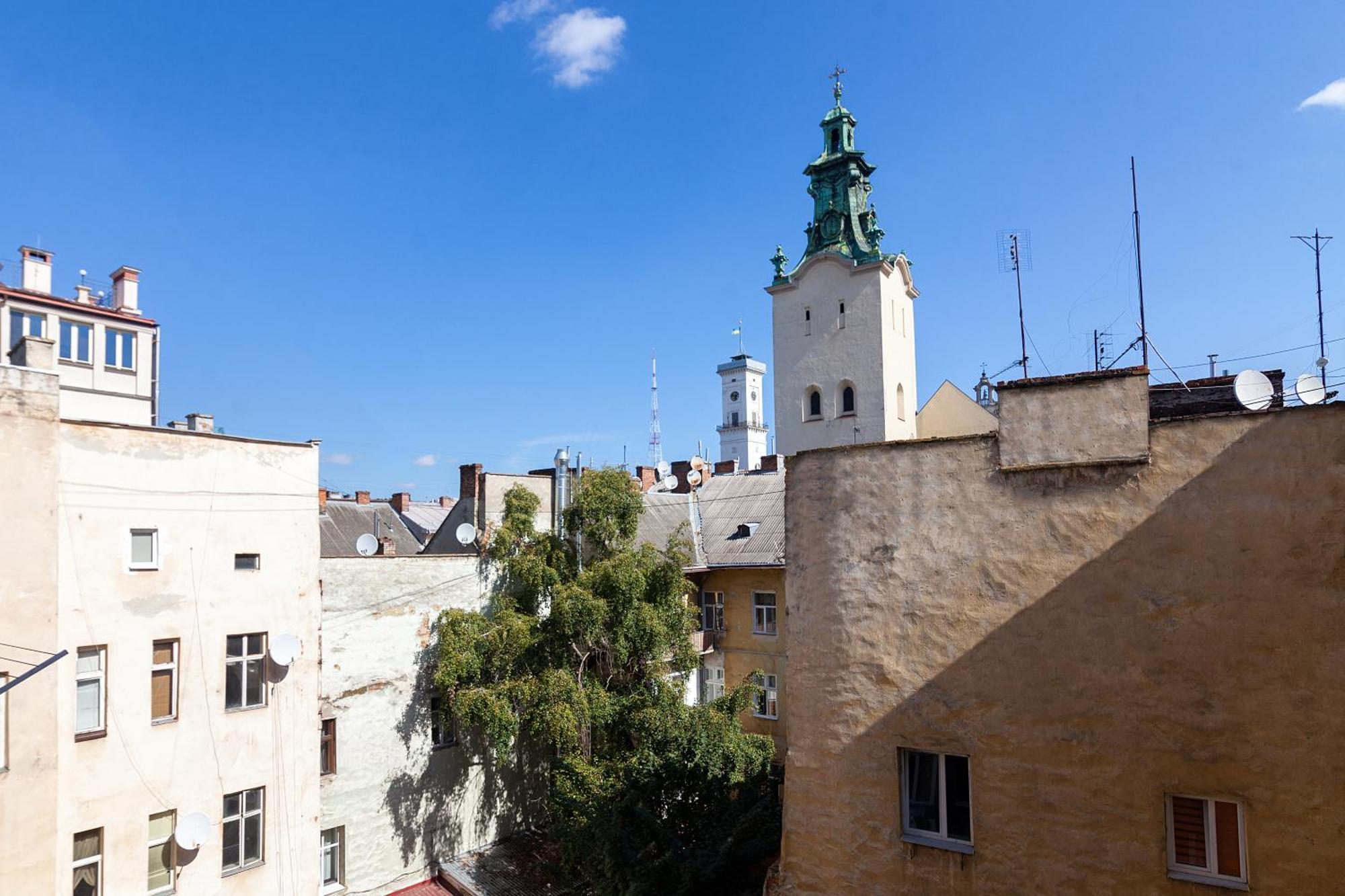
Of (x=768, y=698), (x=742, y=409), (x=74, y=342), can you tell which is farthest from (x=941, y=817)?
(x=742, y=409)

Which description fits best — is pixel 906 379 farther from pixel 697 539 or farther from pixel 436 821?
pixel 436 821

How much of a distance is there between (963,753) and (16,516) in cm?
1556

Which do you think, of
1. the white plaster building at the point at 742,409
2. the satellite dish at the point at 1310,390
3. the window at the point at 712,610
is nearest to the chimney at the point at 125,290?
the window at the point at 712,610

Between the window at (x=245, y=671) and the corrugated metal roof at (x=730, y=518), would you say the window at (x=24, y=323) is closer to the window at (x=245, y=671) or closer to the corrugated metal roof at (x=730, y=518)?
the window at (x=245, y=671)

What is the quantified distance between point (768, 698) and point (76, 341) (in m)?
27.5

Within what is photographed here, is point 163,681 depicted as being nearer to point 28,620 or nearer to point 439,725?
point 28,620

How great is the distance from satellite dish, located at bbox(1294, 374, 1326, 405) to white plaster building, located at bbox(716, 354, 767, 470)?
310 feet

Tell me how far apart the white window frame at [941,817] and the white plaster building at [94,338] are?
27240 mm

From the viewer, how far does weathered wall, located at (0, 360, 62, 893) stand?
13.5 meters

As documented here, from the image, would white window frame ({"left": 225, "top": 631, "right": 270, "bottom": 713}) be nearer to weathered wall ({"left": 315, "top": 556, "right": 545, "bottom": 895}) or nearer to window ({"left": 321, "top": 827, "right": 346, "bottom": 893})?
weathered wall ({"left": 315, "top": 556, "right": 545, "bottom": 895})

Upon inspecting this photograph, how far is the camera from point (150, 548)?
623 inches

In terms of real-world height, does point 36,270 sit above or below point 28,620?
above

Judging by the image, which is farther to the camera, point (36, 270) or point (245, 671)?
point (36, 270)

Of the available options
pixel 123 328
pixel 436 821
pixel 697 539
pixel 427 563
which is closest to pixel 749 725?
pixel 697 539
